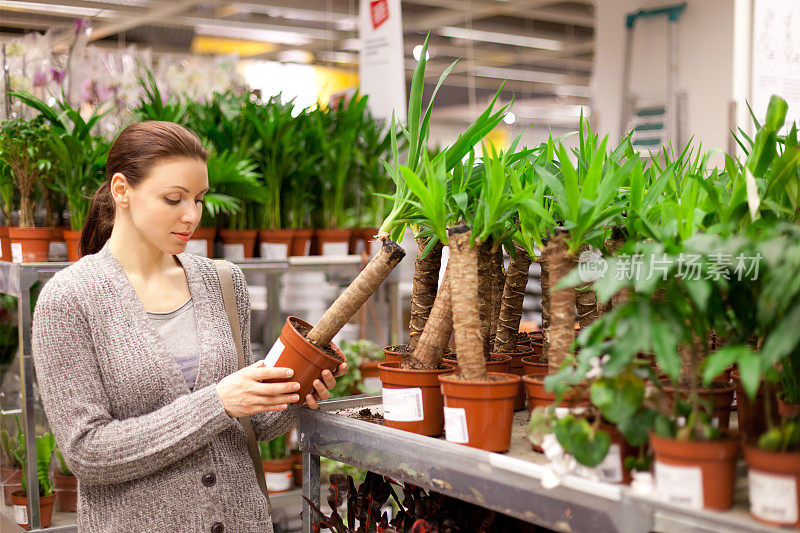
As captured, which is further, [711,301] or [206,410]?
[206,410]

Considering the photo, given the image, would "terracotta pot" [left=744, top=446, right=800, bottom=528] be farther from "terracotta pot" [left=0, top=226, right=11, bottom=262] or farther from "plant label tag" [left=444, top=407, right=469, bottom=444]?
"terracotta pot" [left=0, top=226, right=11, bottom=262]

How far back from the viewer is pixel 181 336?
1716 millimetres

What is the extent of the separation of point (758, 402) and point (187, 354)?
1.13 meters

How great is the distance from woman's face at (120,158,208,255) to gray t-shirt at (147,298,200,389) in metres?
0.15

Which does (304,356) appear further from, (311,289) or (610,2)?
(610,2)

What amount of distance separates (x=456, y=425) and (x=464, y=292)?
213mm

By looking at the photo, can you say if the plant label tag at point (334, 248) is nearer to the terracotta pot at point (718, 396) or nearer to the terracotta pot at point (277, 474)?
the terracotta pot at point (277, 474)

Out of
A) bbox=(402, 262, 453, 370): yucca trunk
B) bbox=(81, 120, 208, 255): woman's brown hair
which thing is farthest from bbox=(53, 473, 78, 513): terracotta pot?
bbox=(402, 262, 453, 370): yucca trunk

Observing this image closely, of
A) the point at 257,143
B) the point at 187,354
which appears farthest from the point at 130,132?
the point at 257,143

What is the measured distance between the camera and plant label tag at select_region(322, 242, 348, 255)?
3408 millimetres

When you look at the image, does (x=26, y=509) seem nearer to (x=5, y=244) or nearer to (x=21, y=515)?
(x=21, y=515)

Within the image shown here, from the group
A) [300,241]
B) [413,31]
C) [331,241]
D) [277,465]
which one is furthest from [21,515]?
[413,31]

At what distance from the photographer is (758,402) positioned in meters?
→ 1.21

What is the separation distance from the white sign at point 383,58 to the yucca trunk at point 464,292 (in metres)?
2.41
